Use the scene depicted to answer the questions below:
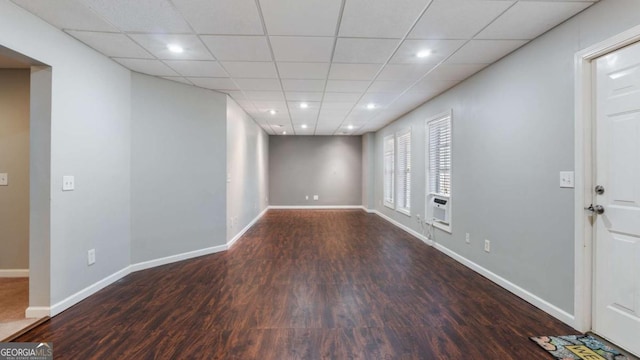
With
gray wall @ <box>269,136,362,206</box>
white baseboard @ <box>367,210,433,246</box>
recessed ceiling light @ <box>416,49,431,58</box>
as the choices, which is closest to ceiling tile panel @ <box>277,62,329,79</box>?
recessed ceiling light @ <box>416,49,431,58</box>

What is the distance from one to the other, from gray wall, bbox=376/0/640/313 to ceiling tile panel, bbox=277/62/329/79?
189 centimetres

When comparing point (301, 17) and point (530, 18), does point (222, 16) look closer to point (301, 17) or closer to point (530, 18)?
point (301, 17)

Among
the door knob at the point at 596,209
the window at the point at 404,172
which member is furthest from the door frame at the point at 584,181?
the window at the point at 404,172

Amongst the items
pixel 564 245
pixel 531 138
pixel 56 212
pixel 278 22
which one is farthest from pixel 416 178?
pixel 56 212

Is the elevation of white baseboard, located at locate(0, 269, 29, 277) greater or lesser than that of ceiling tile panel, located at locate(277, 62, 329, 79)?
lesser

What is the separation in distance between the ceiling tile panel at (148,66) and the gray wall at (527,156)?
147 inches

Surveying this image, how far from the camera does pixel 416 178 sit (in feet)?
17.0

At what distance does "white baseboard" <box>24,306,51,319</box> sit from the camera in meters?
2.21

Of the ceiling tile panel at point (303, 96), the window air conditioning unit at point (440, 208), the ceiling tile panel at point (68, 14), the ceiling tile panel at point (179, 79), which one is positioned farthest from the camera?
the ceiling tile panel at point (303, 96)

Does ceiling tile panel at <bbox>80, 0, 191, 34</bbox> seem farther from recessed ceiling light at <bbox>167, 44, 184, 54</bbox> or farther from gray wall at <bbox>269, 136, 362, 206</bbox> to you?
gray wall at <bbox>269, 136, 362, 206</bbox>

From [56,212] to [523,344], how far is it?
3.82 meters

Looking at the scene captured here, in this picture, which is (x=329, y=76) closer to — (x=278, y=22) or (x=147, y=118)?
(x=278, y=22)

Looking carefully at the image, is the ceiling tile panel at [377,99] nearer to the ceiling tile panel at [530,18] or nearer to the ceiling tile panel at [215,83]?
the ceiling tile panel at [530,18]

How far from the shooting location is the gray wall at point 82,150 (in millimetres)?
2221
